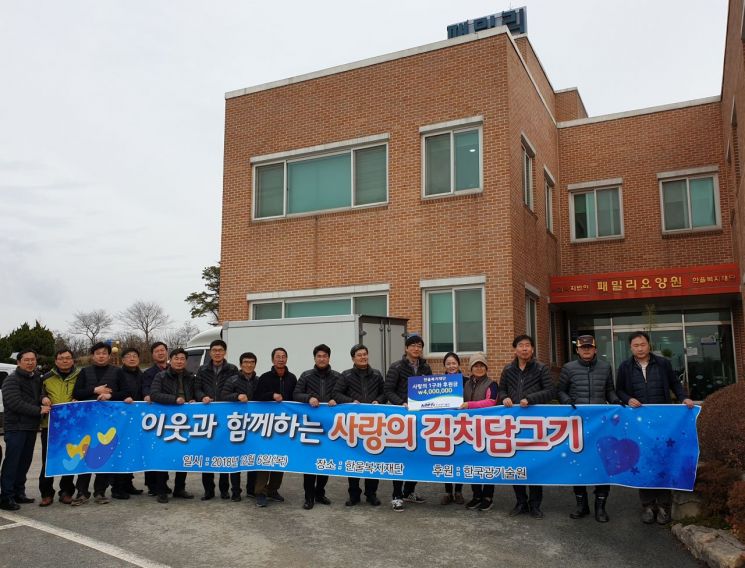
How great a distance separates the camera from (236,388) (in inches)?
321

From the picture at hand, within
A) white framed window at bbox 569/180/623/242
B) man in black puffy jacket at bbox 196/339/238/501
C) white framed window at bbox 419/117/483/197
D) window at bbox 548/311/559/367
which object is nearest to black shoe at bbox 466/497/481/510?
man in black puffy jacket at bbox 196/339/238/501

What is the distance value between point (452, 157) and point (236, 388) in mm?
7558

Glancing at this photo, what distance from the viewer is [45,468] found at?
7.91 metres

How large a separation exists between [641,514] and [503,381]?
1.95m

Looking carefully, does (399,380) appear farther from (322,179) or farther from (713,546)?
(322,179)

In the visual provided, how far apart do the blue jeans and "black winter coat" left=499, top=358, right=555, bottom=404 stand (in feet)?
18.1

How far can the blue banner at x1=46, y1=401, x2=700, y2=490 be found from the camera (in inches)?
260

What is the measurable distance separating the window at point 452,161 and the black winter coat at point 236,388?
6.95 m

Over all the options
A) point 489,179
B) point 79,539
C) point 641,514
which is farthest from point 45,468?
point 489,179

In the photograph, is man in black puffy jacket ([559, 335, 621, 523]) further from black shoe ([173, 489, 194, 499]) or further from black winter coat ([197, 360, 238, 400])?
black shoe ([173, 489, 194, 499])

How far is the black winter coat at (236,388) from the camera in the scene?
8133 millimetres

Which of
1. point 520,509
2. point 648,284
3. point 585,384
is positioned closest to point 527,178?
point 648,284

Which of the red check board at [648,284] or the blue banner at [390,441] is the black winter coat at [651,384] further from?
the red check board at [648,284]

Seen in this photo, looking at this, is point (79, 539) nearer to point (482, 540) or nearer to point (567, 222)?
point (482, 540)
